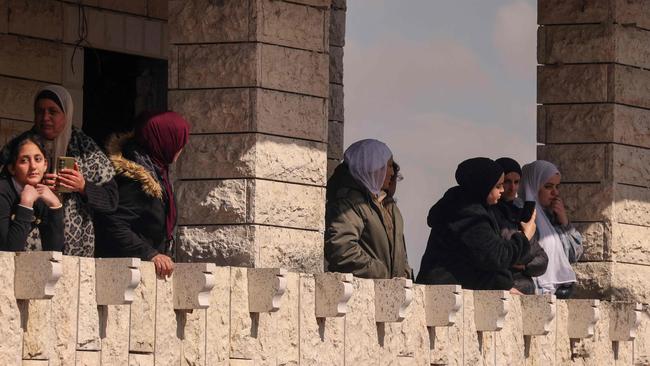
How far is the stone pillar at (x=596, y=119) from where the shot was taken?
15.8m

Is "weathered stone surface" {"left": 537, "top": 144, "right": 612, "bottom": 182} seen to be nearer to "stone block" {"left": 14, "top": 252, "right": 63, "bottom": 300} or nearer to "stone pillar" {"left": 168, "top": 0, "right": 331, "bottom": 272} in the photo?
"stone pillar" {"left": 168, "top": 0, "right": 331, "bottom": 272}

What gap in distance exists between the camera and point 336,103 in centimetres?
1766

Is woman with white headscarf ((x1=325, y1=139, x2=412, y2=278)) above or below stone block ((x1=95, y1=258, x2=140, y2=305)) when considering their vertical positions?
above

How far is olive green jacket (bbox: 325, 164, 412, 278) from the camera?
12336mm

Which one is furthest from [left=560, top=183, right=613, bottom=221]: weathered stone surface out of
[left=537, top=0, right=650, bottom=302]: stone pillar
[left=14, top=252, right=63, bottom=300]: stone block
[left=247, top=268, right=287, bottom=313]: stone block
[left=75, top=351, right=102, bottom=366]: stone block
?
[left=14, top=252, right=63, bottom=300]: stone block

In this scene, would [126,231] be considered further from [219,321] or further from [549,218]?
[549,218]

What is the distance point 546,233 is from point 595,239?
132 centimetres

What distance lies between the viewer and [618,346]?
615 inches

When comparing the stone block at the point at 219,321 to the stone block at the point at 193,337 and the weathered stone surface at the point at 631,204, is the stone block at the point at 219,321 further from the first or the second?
the weathered stone surface at the point at 631,204

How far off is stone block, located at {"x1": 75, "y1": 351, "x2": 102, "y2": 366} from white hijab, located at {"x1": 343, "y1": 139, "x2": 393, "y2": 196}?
2.72 meters

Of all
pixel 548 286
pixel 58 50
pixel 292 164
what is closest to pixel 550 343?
pixel 548 286

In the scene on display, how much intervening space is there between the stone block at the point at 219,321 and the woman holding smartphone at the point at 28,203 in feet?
4.15

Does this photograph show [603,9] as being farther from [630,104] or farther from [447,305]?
[447,305]

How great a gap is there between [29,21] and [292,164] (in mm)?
2891
